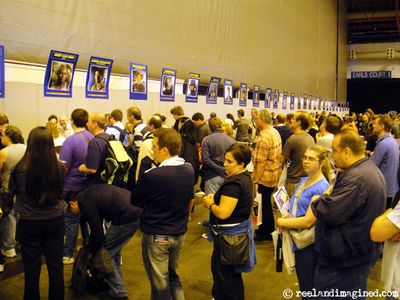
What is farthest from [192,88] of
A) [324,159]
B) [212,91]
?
[324,159]

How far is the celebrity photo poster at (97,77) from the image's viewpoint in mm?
6234

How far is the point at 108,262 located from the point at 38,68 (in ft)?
14.3

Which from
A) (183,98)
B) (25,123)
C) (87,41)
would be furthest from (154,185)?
(183,98)

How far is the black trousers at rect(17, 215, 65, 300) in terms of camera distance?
8.99 ft

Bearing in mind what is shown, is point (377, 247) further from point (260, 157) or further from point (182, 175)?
point (260, 157)

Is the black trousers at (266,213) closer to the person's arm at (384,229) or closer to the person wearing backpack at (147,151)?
the person wearing backpack at (147,151)

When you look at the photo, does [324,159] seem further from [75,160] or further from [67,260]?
[67,260]

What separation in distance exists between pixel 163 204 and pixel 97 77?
4411mm

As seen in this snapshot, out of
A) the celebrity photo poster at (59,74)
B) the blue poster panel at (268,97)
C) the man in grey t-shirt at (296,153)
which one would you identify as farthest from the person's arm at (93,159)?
the blue poster panel at (268,97)

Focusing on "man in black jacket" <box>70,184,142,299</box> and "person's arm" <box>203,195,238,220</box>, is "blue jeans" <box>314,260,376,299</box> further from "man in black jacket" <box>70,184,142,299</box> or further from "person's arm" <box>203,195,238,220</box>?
"man in black jacket" <box>70,184,142,299</box>

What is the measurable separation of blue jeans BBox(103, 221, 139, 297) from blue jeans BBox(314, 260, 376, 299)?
149cm

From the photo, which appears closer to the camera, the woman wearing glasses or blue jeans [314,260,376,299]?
blue jeans [314,260,376,299]

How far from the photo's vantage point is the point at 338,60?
26.3 metres

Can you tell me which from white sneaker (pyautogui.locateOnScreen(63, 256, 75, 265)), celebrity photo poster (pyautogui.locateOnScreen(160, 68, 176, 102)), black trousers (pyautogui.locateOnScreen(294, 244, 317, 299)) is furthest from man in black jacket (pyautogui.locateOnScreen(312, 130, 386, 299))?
celebrity photo poster (pyautogui.locateOnScreen(160, 68, 176, 102))
